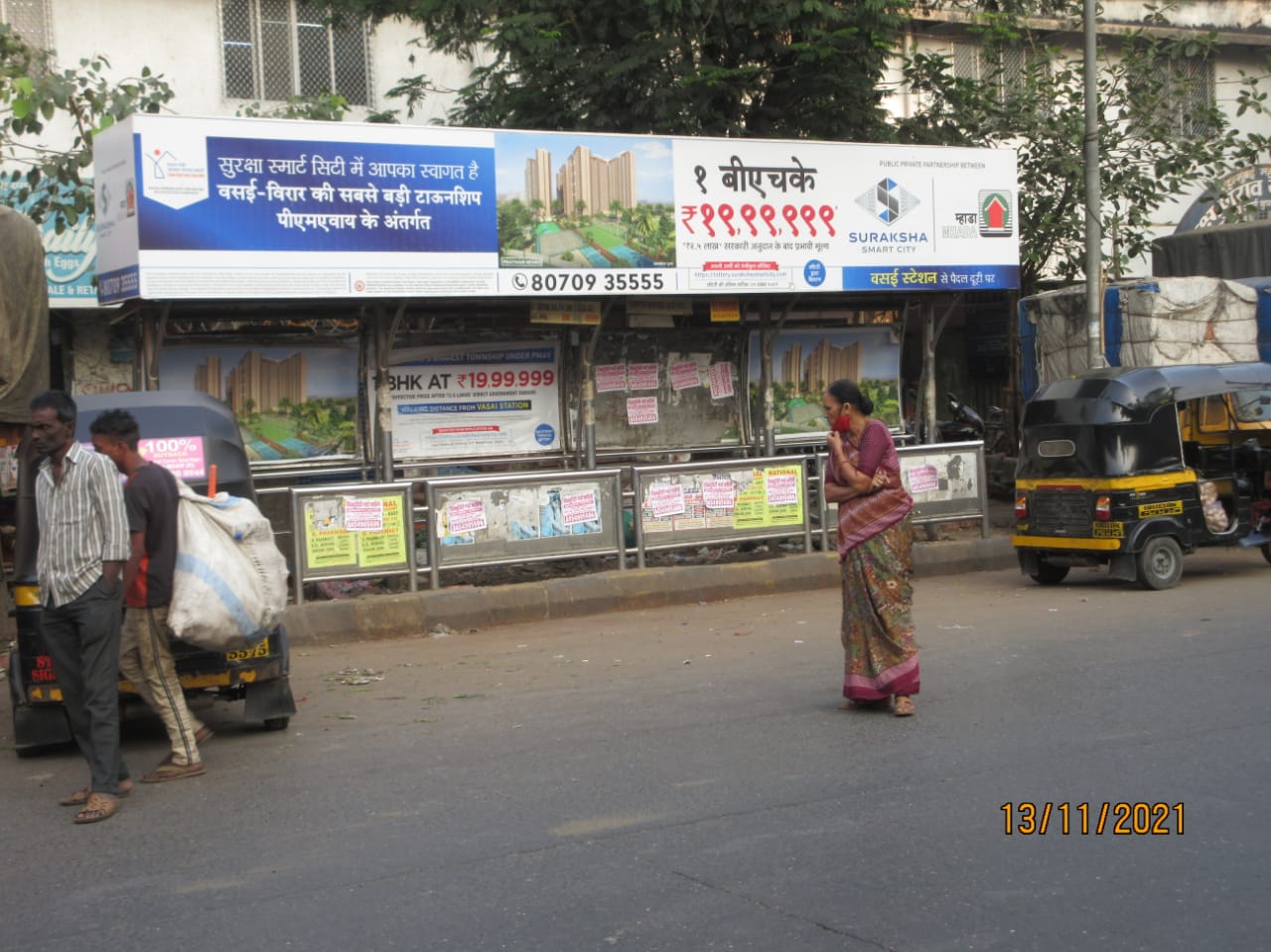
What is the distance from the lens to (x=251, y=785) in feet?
21.1

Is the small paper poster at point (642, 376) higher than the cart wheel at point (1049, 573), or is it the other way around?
the small paper poster at point (642, 376)

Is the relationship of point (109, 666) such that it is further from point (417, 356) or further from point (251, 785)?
point (417, 356)

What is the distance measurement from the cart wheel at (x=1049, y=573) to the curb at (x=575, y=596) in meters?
1.24

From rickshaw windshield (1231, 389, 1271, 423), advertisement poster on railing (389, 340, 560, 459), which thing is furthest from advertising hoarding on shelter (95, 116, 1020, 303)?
rickshaw windshield (1231, 389, 1271, 423)

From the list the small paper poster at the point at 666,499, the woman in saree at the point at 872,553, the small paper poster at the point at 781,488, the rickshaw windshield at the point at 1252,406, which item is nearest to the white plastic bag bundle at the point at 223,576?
the woman in saree at the point at 872,553

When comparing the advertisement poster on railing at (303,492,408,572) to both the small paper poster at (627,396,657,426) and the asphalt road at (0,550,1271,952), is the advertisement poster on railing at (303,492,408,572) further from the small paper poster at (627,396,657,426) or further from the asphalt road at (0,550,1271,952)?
the small paper poster at (627,396,657,426)

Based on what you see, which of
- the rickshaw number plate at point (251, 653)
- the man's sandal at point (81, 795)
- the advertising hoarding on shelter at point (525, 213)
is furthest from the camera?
the advertising hoarding on shelter at point (525, 213)

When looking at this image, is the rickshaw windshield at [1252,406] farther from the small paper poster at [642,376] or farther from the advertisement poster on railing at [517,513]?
the advertisement poster on railing at [517,513]

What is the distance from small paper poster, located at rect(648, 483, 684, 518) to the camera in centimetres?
1249

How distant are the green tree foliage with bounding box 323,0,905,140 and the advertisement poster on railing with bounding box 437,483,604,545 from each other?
15.8ft

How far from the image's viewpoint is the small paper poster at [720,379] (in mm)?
13984

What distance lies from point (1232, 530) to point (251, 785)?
9.72 metres
